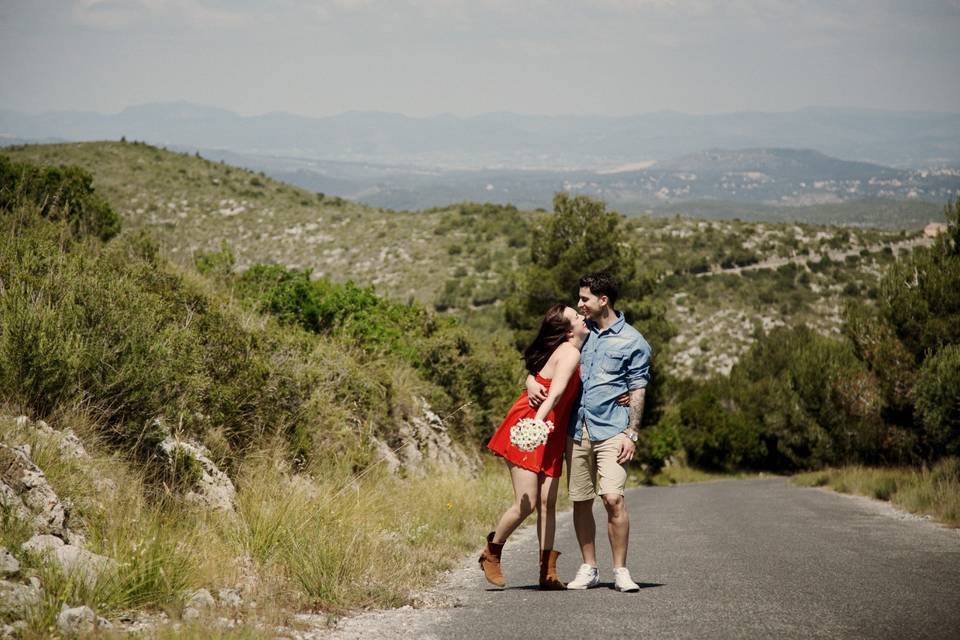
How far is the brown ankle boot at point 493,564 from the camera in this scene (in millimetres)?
7082

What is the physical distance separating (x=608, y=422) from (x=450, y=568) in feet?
8.13

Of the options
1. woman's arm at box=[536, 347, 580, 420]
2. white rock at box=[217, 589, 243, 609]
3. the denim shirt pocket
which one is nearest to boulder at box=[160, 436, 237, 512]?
white rock at box=[217, 589, 243, 609]

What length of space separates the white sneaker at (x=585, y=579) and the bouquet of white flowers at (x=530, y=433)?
1.09 m

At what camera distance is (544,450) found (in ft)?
23.2

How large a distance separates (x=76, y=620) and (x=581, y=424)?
3900 mm

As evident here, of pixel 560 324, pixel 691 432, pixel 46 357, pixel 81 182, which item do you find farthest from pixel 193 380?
pixel 691 432

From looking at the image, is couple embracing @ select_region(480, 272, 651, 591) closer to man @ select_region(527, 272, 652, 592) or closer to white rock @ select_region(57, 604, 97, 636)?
man @ select_region(527, 272, 652, 592)

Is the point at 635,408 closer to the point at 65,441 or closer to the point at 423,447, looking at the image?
the point at 65,441

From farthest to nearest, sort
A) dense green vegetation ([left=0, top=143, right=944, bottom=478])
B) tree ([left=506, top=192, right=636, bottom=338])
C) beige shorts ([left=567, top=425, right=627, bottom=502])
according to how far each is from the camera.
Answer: tree ([left=506, top=192, right=636, bottom=338]) < dense green vegetation ([left=0, top=143, right=944, bottom=478]) < beige shorts ([left=567, top=425, right=627, bottom=502])

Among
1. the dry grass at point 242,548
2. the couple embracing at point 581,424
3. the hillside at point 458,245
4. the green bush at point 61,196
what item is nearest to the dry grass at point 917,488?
the couple embracing at point 581,424

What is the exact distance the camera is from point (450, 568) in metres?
8.26

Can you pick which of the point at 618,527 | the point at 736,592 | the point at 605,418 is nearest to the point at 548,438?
the point at 605,418

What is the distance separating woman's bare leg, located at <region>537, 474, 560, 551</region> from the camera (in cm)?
711

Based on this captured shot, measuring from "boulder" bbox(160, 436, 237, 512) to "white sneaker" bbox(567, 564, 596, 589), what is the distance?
292 centimetres
